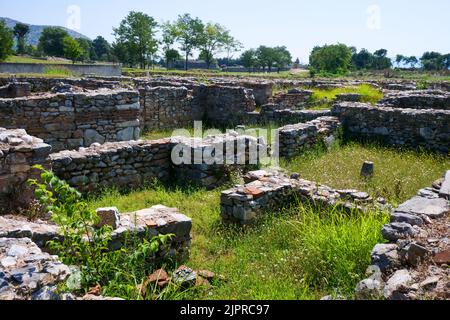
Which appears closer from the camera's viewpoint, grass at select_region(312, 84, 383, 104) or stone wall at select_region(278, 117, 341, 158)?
stone wall at select_region(278, 117, 341, 158)

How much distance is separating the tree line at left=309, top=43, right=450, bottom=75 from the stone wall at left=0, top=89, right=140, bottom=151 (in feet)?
129

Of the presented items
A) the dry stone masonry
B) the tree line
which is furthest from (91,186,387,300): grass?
the tree line

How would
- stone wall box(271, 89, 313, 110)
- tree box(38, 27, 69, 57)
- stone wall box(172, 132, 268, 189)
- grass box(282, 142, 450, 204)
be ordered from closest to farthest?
grass box(282, 142, 450, 204)
stone wall box(172, 132, 268, 189)
stone wall box(271, 89, 313, 110)
tree box(38, 27, 69, 57)

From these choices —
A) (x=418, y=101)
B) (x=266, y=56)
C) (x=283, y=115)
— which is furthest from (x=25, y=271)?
(x=266, y=56)

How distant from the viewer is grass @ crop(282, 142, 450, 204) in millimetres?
7862

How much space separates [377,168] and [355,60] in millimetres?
102973

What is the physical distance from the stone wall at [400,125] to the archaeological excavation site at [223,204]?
0.12 feet

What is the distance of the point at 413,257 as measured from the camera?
366cm

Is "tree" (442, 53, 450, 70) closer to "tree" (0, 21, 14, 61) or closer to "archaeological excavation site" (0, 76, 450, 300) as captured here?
"tree" (0, 21, 14, 61)

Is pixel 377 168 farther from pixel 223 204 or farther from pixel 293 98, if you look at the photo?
pixel 293 98

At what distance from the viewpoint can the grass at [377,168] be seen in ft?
25.8

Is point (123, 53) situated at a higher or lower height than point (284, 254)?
higher
